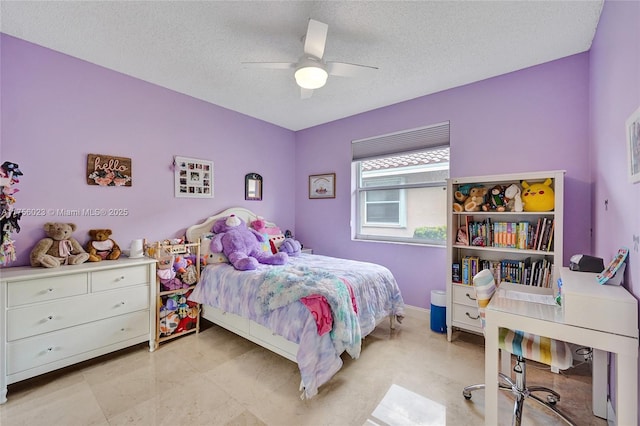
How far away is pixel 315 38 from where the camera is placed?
1810 mm

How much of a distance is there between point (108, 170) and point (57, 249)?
821 millimetres

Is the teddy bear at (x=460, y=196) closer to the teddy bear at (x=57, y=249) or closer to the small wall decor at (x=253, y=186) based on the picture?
the small wall decor at (x=253, y=186)

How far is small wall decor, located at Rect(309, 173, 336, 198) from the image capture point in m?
4.04

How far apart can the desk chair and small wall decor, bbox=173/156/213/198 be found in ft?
9.98

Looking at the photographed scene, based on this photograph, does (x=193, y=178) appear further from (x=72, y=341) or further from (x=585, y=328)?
(x=585, y=328)

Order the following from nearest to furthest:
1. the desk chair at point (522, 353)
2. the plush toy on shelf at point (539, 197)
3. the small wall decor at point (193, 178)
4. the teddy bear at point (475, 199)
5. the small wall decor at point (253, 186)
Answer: the desk chair at point (522, 353), the plush toy on shelf at point (539, 197), the teddy bear at point (475, 199), the small wall decor at point (193, 178), the small wall decor at point (253, 186)

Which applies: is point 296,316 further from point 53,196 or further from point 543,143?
point 543,143

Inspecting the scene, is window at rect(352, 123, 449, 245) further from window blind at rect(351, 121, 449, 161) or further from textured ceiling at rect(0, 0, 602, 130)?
textured ceiling at rect(0, 0, 602, 130)

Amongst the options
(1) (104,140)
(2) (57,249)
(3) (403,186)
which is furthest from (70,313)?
(3) (403,186)

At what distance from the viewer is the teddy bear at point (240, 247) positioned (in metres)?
2.72

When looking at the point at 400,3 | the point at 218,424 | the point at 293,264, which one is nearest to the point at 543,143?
the point at 400,3

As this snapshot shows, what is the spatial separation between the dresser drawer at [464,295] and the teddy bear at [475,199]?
77 centimetres

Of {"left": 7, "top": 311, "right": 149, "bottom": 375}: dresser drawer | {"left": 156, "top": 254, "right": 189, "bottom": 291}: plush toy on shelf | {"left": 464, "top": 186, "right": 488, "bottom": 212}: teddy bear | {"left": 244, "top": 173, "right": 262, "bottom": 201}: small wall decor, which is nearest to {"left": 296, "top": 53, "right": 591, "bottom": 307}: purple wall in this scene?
{"left": 464, "top": 186, "right": 488, "bottom": 212}: teddy bear

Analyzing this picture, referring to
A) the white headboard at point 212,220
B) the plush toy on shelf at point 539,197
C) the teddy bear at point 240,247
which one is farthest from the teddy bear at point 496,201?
the white headboard at point 212,220
